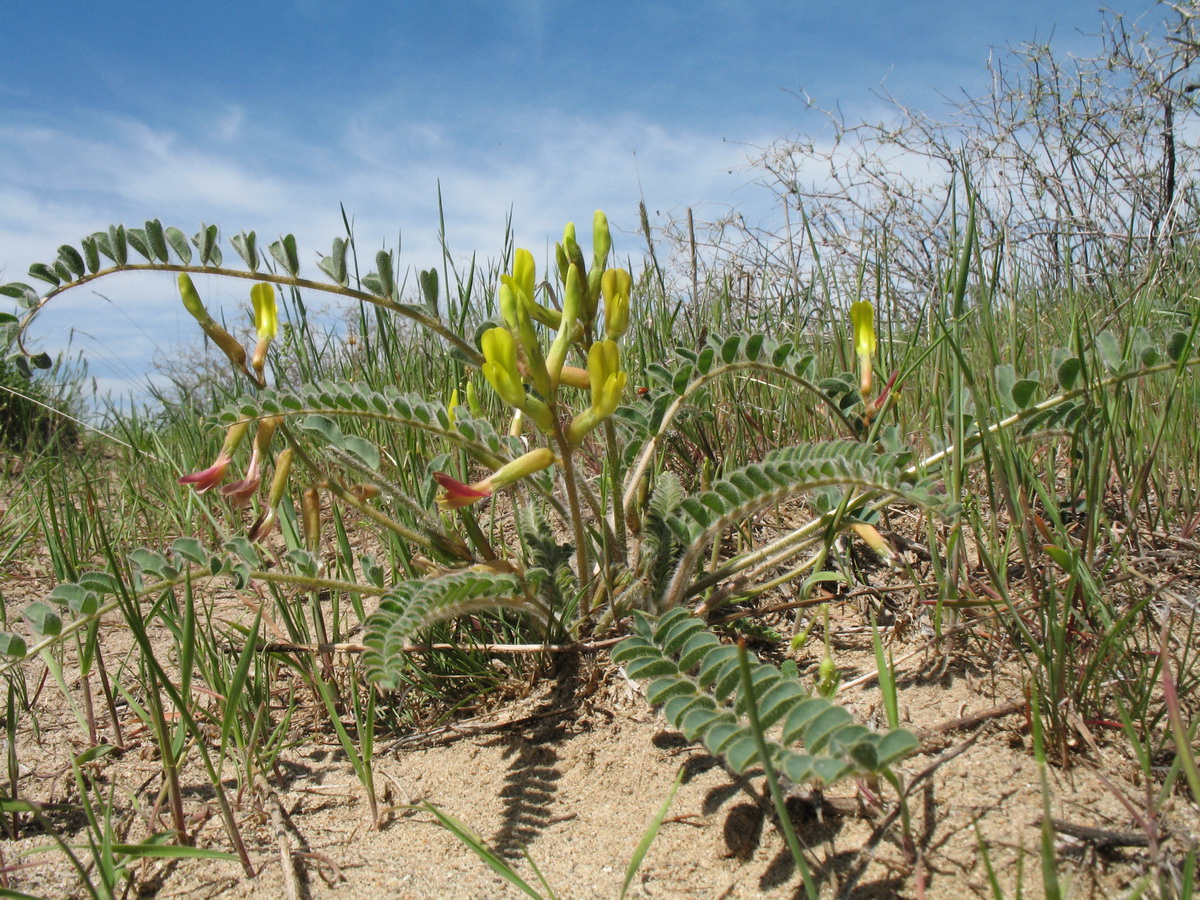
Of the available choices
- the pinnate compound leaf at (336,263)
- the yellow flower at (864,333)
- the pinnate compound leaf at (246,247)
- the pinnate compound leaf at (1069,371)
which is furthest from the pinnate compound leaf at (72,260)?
the pinnate compound leaf at (1069,371)

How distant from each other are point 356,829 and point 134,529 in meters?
1.81

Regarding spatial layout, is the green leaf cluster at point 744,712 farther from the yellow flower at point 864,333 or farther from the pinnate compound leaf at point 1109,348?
the pinnate compound leaf at point 1109,348

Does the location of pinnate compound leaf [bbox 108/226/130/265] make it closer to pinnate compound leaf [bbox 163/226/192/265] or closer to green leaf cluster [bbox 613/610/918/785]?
pinnate compound leaf [bbox 163/226/192/265]

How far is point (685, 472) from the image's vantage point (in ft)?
7.55

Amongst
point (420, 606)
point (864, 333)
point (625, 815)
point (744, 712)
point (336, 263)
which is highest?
point (336, 263)

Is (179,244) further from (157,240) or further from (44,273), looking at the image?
(44,273)

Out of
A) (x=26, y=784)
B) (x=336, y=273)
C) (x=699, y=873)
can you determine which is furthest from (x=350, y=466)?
(x=699, y=873)

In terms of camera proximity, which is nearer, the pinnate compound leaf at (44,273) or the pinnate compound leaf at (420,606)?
the pinnate compound leaf at (420,606)

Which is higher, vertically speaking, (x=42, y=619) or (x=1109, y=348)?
(x=1109, y=348)

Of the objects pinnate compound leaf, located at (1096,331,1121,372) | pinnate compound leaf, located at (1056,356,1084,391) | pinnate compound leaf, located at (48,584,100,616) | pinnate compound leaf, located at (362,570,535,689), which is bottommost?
pinnate compound leaf, located at (362,570,535,689)

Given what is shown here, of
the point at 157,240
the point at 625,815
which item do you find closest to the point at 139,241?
the point at 157,240

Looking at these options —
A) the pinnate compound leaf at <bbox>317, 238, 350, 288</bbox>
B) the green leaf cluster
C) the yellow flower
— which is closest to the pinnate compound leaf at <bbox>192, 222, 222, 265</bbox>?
the pinnate compound leaf at <bbox>317, 238, 350, 288</bbox>

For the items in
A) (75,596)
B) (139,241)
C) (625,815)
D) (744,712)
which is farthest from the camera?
(139,241)

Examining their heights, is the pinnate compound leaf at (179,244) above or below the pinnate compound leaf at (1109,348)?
above
